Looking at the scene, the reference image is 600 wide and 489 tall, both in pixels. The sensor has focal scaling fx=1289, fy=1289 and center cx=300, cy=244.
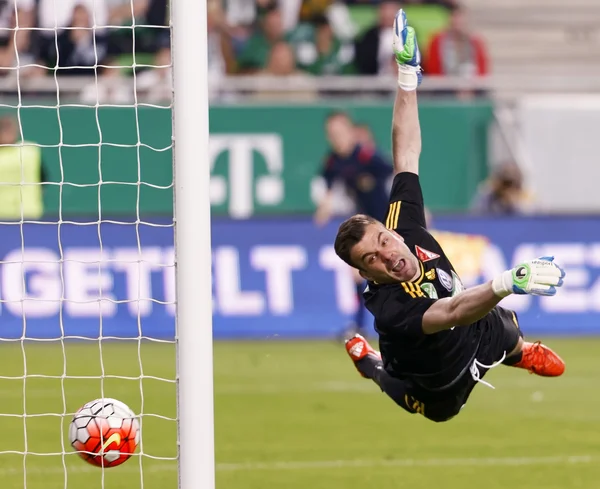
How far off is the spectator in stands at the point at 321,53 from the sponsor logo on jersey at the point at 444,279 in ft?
37.2

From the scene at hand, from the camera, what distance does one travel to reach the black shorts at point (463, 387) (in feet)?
24.4

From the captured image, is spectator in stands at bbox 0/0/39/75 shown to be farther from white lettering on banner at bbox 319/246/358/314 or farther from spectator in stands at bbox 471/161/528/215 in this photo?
spectator in stands at bbox 471/161/528/215

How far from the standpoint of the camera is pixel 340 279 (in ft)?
48.3

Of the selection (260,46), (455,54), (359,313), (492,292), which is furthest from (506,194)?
(492,292)

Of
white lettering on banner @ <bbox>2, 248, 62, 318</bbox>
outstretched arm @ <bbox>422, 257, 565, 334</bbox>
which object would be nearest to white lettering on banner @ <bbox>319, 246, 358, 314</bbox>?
white lettering on banner @ <bbox>2, 248, 62, 318</bbox>

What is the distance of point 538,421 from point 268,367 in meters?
3.43

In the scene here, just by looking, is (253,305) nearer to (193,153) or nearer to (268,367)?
(268,367)

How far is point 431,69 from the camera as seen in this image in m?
17.7

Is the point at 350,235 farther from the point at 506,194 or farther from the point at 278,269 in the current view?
the point at 506,194

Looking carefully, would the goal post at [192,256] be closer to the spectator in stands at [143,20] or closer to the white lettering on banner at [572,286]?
the white lettering on banner at [572,286]

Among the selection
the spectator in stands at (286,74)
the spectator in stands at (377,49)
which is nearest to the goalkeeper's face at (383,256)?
the spectator in stands at (286,74)

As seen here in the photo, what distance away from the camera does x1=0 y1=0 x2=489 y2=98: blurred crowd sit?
16.9 meters

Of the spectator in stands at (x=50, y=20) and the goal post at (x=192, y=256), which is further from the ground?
the goal post at (x=192, y=256)

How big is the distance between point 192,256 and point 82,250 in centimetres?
849
